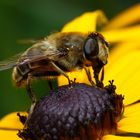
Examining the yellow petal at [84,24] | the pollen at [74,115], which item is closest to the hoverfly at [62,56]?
the pollen at [74,115]

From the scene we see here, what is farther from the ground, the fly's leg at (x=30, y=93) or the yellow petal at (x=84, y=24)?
the yellow petal at (x=84, y=24)

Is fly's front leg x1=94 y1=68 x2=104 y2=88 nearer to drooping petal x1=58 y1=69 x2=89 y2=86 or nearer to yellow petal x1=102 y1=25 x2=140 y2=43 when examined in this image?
drooping petal x1=58 y1=69 x2=89 y2=86

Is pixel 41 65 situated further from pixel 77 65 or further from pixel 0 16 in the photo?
pixel 0 16

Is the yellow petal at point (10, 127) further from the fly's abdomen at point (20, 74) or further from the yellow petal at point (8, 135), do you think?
the fly's abdomen at point (20, 74)

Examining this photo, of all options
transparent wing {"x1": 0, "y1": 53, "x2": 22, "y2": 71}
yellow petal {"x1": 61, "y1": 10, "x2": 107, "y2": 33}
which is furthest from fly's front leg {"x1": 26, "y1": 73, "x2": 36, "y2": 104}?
yellow petal {"x1": 61, "y1": 10, "x2": 107, "y2": 33}

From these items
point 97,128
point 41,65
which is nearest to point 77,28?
point 41,65

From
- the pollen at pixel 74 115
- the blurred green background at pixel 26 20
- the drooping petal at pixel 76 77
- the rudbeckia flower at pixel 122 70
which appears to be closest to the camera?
the pollen at pixel 74 115
